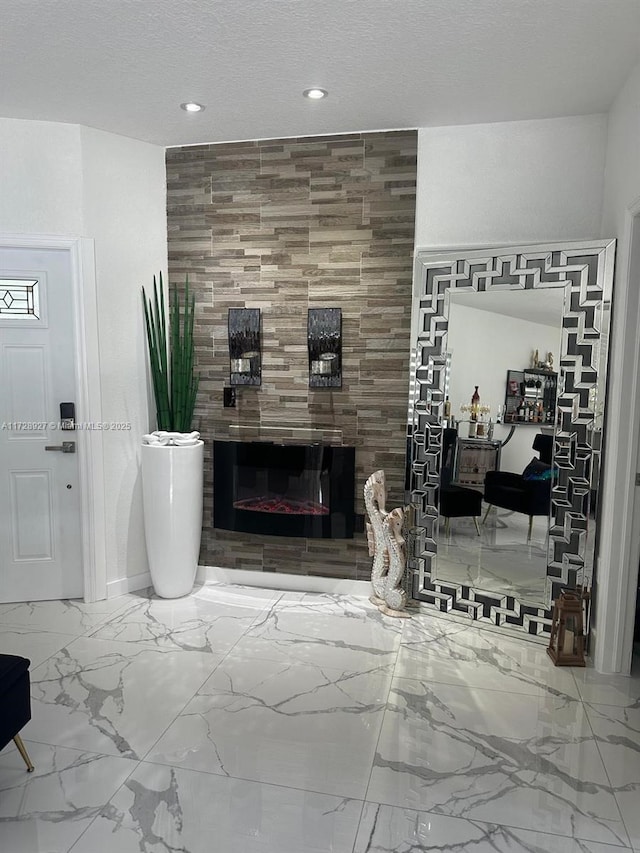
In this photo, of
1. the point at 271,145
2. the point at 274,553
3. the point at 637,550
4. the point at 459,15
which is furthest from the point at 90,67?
the point at 637,550

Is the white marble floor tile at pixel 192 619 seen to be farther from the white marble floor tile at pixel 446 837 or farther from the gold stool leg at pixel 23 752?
the white marble floor tile at pixel 446 837

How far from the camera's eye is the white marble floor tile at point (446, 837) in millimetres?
1896

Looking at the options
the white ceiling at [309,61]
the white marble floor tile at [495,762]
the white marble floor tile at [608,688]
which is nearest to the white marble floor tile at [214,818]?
the white marble floor tile at [495,762]

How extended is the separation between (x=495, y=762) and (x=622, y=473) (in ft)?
4.69

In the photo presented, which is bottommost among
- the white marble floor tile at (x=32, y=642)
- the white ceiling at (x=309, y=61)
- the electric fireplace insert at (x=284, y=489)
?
the white marble floor tile at (x=32, y=642)

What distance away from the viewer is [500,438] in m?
3.34

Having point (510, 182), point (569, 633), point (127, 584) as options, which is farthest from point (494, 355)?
point (127, 584)

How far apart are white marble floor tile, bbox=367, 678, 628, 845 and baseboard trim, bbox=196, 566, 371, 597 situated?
1109 mm

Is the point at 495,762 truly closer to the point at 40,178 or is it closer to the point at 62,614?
the point at 62,614

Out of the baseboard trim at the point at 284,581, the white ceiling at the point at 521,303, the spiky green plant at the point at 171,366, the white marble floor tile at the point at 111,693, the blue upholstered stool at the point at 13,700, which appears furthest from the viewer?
the baseboard trim at the point at 284,581

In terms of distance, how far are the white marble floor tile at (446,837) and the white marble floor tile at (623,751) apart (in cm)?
21

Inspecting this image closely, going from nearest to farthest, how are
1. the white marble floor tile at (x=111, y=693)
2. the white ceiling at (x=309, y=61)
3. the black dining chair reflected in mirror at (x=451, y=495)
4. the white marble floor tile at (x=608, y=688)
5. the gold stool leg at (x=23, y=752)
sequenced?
the gold stool leg at (x=23, y=752), the white ceiling at (x=309, y=61), the white marble floor tile at (x=111, y=693), the white marble floor tile at (x=608, y=688), the black dining chair reflected in mirror at (x=451, y=495)

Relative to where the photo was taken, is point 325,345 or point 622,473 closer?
point 622,473

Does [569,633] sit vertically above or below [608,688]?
above
